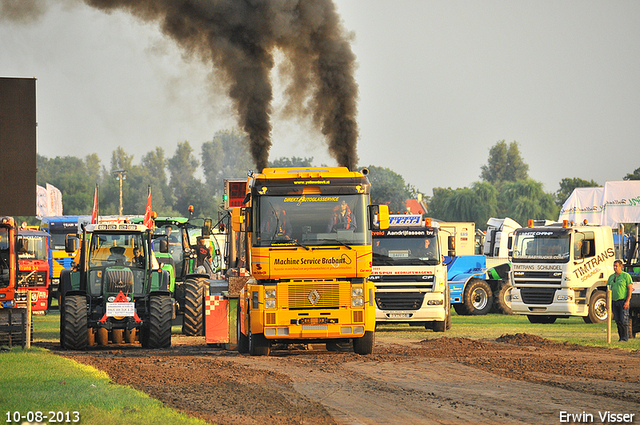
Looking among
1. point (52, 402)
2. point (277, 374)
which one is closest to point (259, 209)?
point (277, 374)

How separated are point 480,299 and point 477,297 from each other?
0.44ft

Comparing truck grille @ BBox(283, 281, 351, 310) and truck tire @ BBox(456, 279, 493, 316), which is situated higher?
truck grille @ BBox(283, 281, 351, 310)

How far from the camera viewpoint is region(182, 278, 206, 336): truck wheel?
794 inches

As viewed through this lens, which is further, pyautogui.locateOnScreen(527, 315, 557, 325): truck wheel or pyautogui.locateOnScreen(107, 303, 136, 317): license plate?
pyautogui.locateOnScreen(527, 315, 557, 325): truck wheel

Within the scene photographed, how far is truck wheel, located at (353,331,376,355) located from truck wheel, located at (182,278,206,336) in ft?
17.3

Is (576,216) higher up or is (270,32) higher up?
(270,32)

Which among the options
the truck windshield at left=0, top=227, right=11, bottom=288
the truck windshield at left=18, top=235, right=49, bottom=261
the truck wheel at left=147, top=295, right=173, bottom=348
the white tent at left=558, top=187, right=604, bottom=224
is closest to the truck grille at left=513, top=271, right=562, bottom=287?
the truck wheel at left=147, top=295, right=173, bottom=348

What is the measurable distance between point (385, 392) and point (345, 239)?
412 cm

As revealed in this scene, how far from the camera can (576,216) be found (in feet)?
126

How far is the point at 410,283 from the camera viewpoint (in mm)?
21531

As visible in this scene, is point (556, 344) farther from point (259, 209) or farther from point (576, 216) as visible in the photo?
point (576, 216)

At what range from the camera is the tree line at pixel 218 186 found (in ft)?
338

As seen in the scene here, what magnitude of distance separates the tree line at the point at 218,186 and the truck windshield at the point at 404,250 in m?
57.4

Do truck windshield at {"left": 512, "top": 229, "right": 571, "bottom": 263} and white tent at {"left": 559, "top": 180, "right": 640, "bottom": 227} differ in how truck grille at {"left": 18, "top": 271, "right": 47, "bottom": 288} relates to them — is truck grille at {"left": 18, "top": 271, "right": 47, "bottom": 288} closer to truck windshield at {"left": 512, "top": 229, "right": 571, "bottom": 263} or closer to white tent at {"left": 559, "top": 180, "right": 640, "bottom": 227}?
truck windshield at {"left": 512, "top": 229, "right": 571, "bottom": 263}
